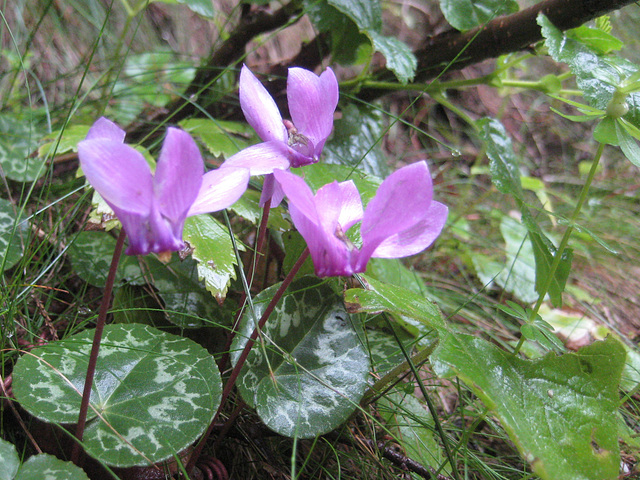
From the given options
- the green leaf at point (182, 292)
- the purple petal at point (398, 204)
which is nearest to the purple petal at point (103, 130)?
the purple petal at point (398, 204)

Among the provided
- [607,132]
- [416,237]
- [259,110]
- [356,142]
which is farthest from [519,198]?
[259,110]

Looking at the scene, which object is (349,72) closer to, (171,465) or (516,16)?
(516,16)

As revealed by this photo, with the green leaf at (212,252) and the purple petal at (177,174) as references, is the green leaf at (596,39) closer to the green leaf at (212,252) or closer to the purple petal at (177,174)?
the green leaf at (212,252)

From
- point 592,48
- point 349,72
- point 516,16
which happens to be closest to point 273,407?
point 592,48

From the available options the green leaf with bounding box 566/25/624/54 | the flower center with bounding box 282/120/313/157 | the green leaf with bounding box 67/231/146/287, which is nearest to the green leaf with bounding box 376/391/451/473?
the flower center with bounding box 282/120/313/157

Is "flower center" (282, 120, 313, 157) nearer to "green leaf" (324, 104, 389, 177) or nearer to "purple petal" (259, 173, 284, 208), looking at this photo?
"purple petal" (259, 173, 284, 208)
